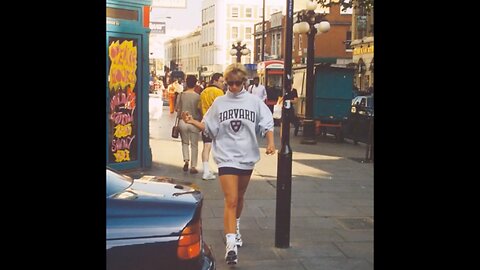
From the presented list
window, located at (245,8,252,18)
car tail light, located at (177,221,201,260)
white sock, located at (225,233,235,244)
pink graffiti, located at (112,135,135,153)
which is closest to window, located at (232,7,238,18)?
window, located at (245,8,252,18)

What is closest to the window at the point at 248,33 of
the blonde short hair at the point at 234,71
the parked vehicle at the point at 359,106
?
the blonde short hair at the point at 234,71

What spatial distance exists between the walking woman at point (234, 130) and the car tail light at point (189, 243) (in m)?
0.98

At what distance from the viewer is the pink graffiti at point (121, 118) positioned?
3.91m

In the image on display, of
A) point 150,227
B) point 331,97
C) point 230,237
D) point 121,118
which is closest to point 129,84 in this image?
point 121,118

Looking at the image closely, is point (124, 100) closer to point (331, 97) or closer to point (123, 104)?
point (123, 104)

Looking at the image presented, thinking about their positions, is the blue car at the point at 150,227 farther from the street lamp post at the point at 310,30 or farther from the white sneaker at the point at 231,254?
the street lamp post at the point at 310,30

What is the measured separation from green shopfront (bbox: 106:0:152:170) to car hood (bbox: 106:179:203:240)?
0.99 meters

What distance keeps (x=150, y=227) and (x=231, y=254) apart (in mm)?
1219

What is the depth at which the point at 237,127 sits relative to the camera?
128 inches

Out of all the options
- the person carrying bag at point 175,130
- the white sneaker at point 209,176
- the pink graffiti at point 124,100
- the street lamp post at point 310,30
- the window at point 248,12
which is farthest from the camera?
the street lamp post at point 310,30
